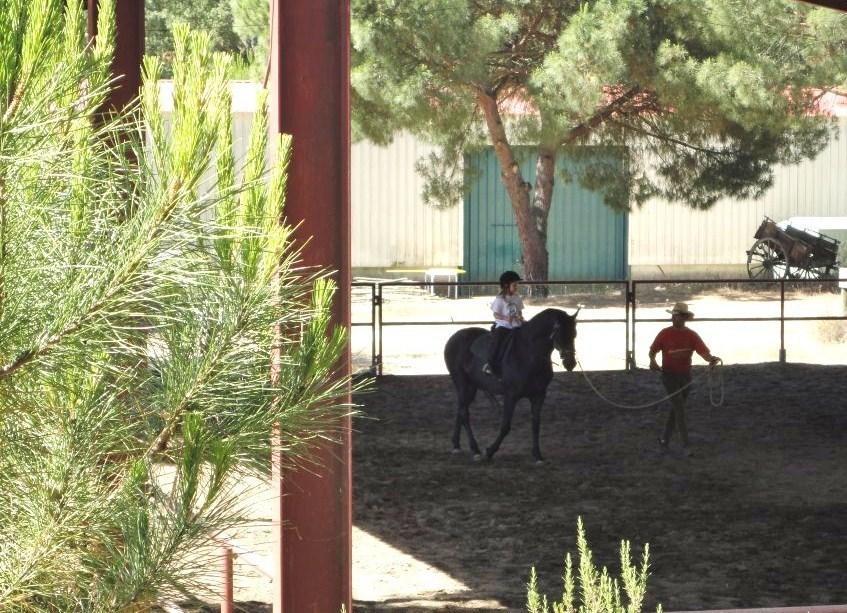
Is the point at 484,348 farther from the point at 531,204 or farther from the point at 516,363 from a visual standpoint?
the point at 531,204

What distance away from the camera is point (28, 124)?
2178 millimetres

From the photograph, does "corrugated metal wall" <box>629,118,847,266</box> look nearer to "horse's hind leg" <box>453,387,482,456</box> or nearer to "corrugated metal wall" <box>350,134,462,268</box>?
"corrugated metal wall" <box>350,134,462,268</box>

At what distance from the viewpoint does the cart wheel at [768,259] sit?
24016 millimetres

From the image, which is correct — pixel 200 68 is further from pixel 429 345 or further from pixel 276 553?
pixel 429 345

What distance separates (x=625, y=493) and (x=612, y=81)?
28.7 ft

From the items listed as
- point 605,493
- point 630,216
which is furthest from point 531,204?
point 605,493

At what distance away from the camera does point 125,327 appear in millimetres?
2318

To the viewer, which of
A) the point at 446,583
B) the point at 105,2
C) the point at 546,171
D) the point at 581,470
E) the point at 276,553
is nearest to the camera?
the point at 105,2

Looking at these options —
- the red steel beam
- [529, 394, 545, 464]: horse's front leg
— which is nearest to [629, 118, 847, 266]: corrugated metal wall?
[529, 394, 545, 464]: horse's front leg

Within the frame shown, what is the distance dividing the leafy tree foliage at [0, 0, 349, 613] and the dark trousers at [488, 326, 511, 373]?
847 cm

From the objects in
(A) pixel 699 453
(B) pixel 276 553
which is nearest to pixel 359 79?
(A) pixel 699 453

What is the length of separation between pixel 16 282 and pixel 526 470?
8.78m

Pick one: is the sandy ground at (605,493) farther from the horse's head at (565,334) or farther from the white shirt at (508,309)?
the white shirt at (508,309)

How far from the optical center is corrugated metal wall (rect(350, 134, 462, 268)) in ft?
80.4
